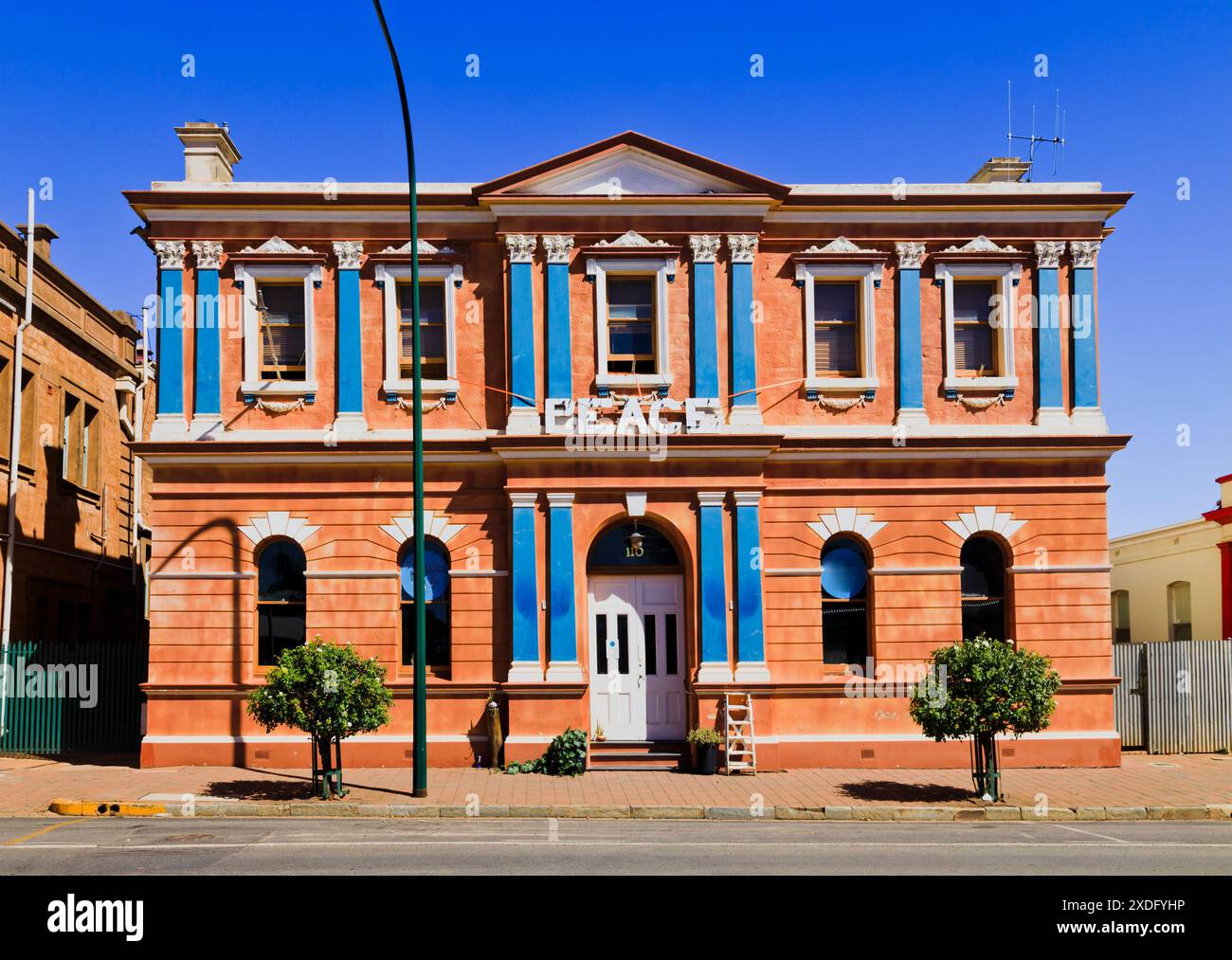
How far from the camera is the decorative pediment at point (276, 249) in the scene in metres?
19.9

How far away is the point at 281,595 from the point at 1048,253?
46.9 ft

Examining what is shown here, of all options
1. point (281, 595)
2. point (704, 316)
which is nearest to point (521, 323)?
point (704, 316)

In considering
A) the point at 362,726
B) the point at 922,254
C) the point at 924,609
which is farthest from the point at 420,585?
the point at 922,254

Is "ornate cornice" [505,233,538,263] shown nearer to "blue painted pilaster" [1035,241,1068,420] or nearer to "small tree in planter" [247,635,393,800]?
"small tree in planter" [247,635,393,800]

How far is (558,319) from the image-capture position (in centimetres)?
1983

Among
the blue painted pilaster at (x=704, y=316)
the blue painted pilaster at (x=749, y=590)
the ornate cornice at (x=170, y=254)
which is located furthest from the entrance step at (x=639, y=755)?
the ornate cornice at (x=170, y=254)

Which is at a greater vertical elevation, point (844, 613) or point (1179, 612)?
point (844, 613)

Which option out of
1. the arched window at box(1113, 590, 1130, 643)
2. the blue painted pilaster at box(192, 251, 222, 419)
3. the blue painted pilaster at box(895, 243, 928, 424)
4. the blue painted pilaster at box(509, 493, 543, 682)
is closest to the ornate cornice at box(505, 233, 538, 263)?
the blue painted pilaster at box(509, 493, 543, 682)

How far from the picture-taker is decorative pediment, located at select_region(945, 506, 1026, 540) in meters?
20.1

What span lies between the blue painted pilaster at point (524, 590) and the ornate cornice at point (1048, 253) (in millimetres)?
9581

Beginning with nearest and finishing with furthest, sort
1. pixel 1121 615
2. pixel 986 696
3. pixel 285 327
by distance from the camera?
pixel 986 696 < pixel 285 327 < pixel 1121 615

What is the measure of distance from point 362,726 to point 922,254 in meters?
12.1

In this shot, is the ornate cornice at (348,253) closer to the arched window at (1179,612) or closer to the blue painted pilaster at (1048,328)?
the blue painted pilaster at (1048,328)

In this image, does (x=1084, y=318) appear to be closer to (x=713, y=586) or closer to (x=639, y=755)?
(x=713, y=586)
